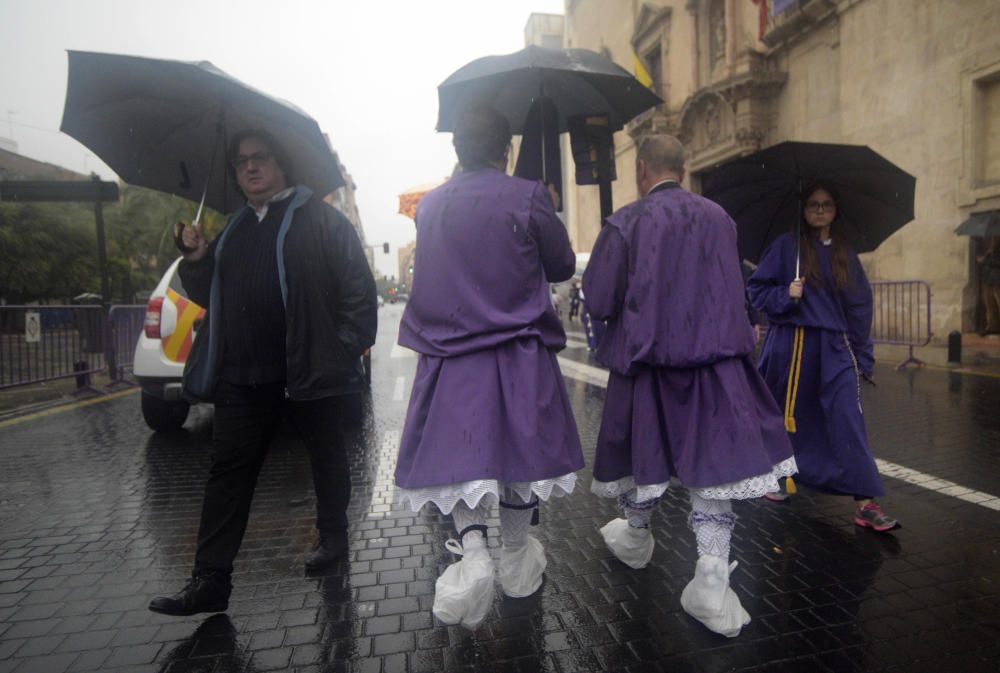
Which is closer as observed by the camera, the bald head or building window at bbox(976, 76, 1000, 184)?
the bald head

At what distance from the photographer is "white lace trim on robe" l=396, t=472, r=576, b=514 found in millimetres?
2424

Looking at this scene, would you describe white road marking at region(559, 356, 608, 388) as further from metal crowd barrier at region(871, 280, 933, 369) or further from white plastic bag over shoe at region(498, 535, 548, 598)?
white plastic bag over shoe at region(498, 535, 548, 598)

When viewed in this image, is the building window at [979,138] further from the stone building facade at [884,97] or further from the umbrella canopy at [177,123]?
the umbrella canopy at [177,123]

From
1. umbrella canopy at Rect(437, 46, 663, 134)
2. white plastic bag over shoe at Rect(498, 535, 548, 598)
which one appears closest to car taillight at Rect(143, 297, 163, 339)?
umbrella canopy at Rect(437, 46, 663, 134)

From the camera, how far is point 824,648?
2402mm

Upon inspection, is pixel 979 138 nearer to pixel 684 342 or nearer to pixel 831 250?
pixel 831 250

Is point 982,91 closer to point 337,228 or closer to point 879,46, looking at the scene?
point 879,46

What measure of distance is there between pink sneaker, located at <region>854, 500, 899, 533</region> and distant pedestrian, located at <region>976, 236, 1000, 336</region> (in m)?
10.1

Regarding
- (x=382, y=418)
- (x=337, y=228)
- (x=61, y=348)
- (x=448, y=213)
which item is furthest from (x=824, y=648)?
(x=61, y=348)

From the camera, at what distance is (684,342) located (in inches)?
102

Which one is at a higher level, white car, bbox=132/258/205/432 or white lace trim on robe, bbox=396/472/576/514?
white car, bbox=132/258/205/432

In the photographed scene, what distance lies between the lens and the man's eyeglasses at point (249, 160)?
9.80 ft

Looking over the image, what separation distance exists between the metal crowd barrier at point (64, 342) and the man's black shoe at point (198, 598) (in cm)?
710

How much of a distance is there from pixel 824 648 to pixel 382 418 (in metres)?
5.22
